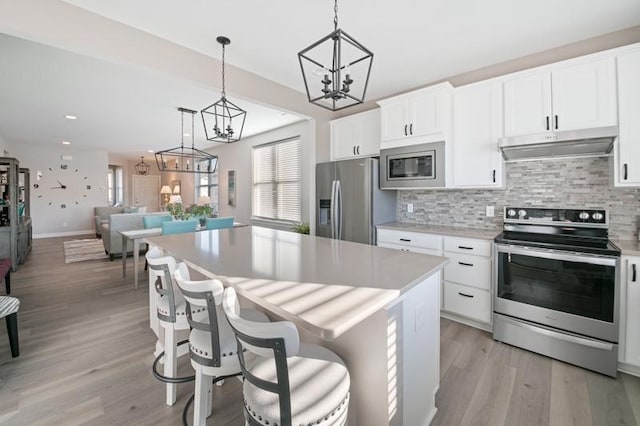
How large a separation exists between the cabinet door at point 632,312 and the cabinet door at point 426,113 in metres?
1.84

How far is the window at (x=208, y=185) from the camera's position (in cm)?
817

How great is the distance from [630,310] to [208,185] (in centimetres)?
847

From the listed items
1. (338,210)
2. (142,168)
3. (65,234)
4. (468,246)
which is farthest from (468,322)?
(142,168)

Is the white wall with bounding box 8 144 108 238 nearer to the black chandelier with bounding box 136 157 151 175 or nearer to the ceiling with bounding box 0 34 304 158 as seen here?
the ceiling with bounding box 0 34 304 158

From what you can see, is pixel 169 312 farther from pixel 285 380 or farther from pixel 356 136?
pixel 356 136

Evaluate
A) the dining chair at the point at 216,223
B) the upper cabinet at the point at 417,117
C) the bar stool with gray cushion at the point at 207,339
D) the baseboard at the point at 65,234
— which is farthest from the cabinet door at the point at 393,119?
the baseboard at the point at 65,234

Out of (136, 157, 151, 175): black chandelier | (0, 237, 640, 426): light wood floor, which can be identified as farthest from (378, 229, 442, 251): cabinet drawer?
(136, 157, 151, 175): black chandelier

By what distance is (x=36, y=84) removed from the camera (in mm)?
3570

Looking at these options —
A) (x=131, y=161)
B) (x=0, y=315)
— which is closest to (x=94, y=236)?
(x=131, y=161)

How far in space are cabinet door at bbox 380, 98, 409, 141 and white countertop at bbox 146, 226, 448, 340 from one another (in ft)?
5.74

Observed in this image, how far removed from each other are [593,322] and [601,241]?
2.22 feet

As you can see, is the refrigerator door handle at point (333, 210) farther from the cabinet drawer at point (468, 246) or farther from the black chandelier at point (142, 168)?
the black chandelier at point (142, 168)

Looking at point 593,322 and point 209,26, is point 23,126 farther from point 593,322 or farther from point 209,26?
point 593,322

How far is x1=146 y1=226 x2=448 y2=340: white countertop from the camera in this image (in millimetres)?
928
